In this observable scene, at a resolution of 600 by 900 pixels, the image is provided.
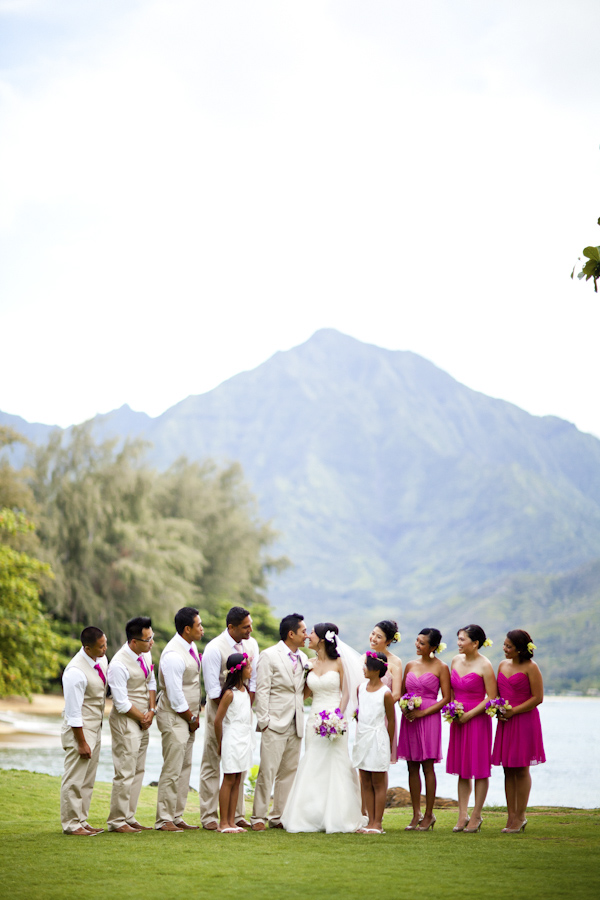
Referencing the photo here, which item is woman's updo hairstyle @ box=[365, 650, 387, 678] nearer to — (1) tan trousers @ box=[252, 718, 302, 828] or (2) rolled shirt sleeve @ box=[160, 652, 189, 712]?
(1) tan trousers @ box=[252, 718, 302, 828]

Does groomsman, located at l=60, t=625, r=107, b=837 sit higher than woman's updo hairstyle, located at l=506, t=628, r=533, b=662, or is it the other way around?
woman's updo hairstyle, located at l=506, t=628, r=533, b=662

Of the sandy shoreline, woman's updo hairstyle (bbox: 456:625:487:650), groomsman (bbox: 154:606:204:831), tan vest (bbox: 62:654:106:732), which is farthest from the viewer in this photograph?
the sandy shoreline

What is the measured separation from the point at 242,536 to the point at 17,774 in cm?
3308

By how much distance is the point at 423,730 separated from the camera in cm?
837

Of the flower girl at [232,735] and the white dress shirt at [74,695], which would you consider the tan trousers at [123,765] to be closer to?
the white dress shirt at [74,695]

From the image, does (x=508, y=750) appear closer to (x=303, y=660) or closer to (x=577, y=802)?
(x=303, y=660)

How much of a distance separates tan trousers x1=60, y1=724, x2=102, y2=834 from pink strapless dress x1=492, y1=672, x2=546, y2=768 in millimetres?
3358

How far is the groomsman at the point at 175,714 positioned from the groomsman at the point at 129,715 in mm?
137

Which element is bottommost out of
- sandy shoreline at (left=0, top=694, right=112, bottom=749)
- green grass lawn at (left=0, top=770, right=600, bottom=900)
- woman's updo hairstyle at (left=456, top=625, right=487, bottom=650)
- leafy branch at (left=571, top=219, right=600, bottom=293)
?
sandy shoreline at (left=0, top=694, right=112, bottom=749)

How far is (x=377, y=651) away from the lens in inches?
→ 342

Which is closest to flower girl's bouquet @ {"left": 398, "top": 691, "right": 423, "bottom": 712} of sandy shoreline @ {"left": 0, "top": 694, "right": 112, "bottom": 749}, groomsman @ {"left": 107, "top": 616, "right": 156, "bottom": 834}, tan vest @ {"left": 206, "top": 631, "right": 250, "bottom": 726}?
tan vest @ {"left": 206, "top": 631, "right": 250, "bottom": 726}

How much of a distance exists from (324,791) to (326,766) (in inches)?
7.8

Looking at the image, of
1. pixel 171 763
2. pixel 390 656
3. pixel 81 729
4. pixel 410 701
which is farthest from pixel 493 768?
pixel 81 729

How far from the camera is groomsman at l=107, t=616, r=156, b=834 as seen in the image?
7926 mm
